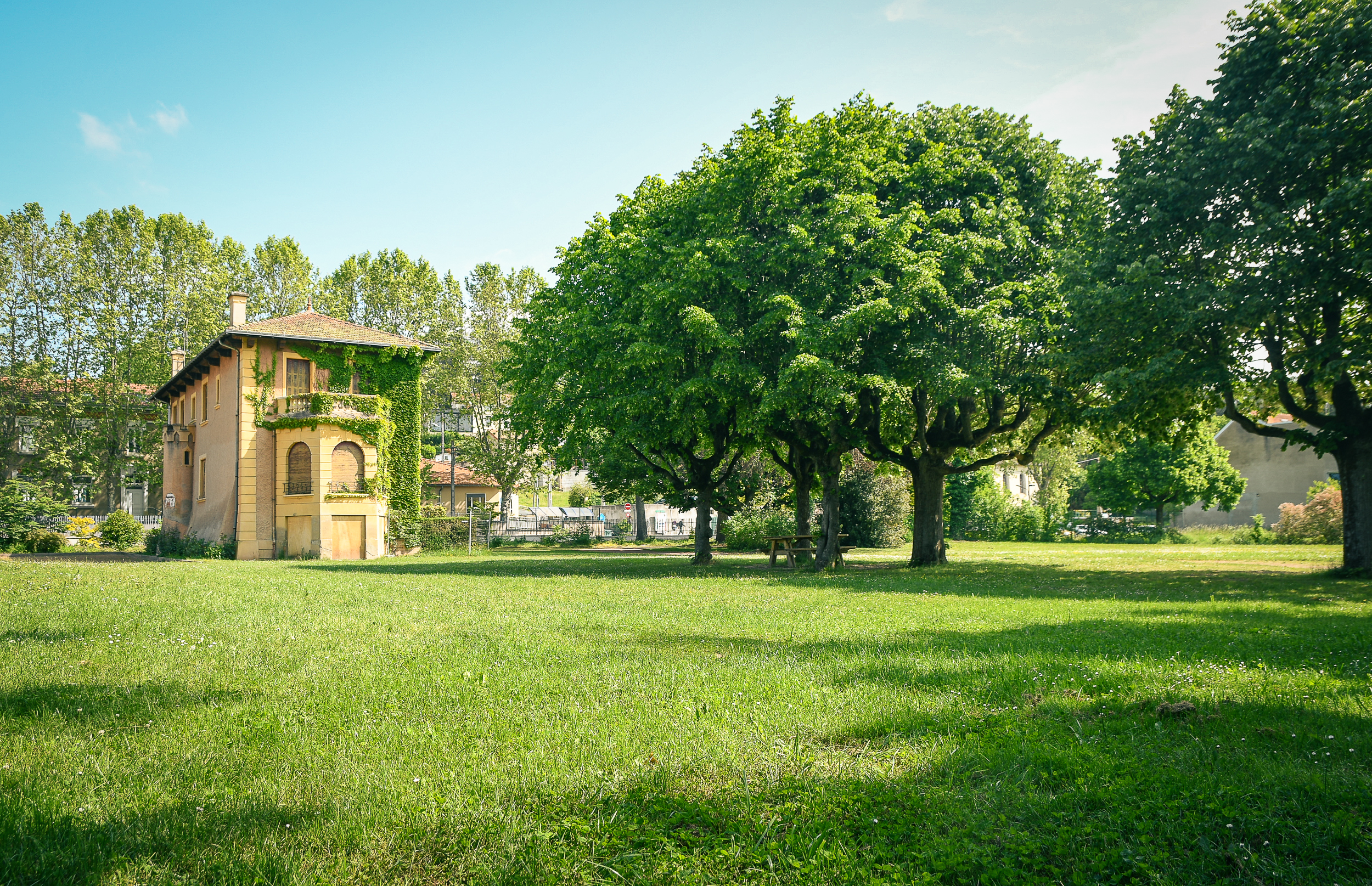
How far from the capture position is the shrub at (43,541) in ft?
104

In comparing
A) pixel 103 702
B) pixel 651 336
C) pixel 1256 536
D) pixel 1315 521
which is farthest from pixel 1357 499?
pixel 1256 536

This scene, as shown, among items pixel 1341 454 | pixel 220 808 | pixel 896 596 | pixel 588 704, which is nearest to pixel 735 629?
pixel 588 704

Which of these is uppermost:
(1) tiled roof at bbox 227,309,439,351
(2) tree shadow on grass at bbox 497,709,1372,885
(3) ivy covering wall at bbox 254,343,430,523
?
(1) tiled roof at bbox 227,309,439,351

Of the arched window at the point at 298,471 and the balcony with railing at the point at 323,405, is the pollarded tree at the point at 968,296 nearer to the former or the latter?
the balcony with railing at the point at 323,405

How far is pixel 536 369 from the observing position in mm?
26156

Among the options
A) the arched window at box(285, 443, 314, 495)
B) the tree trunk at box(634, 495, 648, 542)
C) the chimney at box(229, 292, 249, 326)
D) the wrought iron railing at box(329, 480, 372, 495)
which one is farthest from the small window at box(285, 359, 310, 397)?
the tree trunk at box(634, 495, 648, 542)

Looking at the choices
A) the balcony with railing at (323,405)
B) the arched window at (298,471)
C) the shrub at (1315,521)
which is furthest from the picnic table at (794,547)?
the shrub at (1315,521)

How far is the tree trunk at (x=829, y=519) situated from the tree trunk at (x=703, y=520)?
4874 millimetres

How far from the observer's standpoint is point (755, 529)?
131ft

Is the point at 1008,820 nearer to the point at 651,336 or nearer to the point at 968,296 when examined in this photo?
the point at 651,336

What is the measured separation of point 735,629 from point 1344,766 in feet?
20.1

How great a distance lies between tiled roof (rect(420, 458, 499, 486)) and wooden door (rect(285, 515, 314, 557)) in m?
21.3

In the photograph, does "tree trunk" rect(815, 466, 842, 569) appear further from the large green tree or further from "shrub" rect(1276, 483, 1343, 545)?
the large green tree

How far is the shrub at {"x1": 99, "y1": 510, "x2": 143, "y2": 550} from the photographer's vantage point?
37281mm
